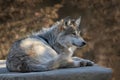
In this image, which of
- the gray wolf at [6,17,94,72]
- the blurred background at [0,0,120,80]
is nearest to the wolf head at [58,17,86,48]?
the gray wolf at [6,17,94,72]

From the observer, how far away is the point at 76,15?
29.8ft

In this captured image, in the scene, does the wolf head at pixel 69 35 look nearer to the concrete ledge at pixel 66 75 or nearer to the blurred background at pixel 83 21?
the concrete ledge at pixel 66 75

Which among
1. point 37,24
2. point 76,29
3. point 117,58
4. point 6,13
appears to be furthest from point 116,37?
point 76,29

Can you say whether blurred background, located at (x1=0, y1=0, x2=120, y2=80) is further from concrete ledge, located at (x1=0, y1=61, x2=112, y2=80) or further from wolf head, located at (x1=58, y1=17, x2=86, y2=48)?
concrete ledge, located at (x1=0, y1=61, x2=112, y2=80)

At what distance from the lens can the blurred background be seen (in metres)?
8.95

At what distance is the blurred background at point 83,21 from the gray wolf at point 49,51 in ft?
14.5

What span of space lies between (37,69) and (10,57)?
30 centimetres

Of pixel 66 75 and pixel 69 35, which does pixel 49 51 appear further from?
pixel 66 75

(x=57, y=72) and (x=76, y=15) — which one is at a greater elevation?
(x=76, y=15)

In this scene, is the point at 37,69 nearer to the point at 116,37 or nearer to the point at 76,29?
the point at 76,29

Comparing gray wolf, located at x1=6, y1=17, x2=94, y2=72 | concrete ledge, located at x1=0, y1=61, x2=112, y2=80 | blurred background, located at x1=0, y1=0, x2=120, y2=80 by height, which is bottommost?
concrete ledge, located at x1=0, y1=61, x2=112, y2=80

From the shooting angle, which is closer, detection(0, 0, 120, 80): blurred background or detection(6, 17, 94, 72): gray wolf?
detection(6, 17, 94, 72): gray wolf

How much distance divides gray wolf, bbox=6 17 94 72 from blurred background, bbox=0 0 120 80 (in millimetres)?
4414

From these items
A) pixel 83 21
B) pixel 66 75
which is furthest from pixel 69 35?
pixel 83 21
